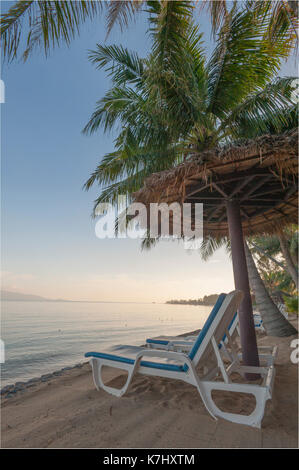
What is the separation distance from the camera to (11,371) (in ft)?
21.7

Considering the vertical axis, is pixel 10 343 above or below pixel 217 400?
below

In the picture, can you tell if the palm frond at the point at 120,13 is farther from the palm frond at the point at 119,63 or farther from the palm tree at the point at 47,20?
the palm frond at the point at 119,63

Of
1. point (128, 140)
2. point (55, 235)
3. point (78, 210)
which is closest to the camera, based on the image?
point (128, 140)

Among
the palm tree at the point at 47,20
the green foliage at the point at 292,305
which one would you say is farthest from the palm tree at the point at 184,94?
the green foliage at the point at 292,305

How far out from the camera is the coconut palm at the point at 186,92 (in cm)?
435

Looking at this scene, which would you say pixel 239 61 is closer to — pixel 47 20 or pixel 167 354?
pixel 47 20

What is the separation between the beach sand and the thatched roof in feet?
8.99

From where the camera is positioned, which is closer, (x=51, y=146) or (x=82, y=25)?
(x=82, y=25)

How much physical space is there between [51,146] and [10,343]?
1132 centimetres

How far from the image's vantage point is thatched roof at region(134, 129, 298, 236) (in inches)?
129

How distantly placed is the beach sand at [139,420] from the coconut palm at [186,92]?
15.0 feet

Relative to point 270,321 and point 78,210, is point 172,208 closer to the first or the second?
point 270,321

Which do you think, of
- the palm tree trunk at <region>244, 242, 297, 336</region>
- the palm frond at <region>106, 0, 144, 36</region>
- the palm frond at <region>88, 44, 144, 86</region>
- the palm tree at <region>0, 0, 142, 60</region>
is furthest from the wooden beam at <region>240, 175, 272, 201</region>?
the palm frond at <region>88, 44, 144, 86</region>
